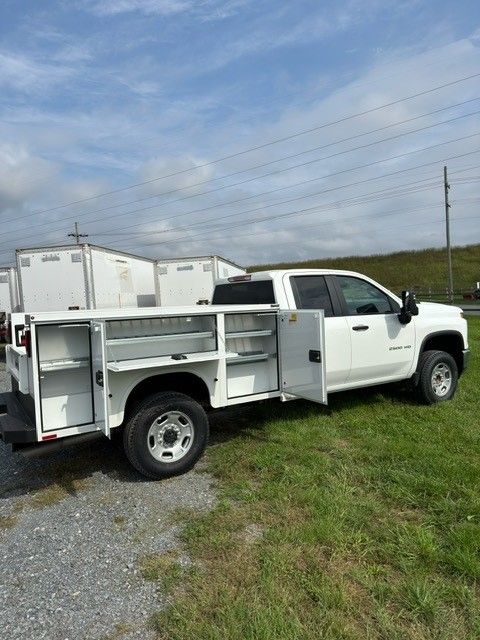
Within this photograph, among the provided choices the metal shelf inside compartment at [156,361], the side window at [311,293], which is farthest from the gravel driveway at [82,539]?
the side window at [311,293]

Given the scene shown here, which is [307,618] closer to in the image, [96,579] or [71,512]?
[96,579]

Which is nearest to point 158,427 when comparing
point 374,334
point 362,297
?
point 374,334

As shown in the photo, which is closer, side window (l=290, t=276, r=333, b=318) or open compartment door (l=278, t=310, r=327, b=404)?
open compartment door (l=278, t=310, r=327, b=404)

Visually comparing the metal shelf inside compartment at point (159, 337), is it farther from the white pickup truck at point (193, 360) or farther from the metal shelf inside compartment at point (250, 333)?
the metal shelf inside compartment at point (250, 333)

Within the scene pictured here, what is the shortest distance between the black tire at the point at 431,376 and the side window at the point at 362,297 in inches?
35.8

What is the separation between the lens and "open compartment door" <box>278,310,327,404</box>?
194 inches

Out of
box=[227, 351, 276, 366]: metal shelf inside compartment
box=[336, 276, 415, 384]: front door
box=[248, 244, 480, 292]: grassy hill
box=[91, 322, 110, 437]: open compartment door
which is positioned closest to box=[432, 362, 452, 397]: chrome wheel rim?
box=[336, 276, 415, 384]: front door

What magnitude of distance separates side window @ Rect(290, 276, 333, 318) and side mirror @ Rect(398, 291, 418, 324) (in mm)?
1001

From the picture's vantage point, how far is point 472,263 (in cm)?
4975

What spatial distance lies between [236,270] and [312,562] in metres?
15.7

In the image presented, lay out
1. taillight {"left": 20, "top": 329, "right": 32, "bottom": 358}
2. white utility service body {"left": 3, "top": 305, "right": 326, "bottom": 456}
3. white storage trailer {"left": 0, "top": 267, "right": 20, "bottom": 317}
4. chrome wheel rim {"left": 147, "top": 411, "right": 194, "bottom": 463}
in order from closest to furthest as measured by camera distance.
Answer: taillight {"left": 20, "top": 329, "right": 32, "bottom": 358} → white utility service body {"left": 3, "top": 305, "right": 326, "bottom": 456} → chrome wheel rim {"left": 147, "top": 411, "right": 194, "bottom": 463} → white storage trailer {"left": 0, "top": 267, "right": 20, "bottom": 317}

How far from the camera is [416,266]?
51.2 meters

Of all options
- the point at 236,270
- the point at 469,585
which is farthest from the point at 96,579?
the point at 236,270

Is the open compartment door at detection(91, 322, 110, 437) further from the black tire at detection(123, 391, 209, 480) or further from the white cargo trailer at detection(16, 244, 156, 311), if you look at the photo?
the white cargo trailer at detection(16, 244, 156, 311)
